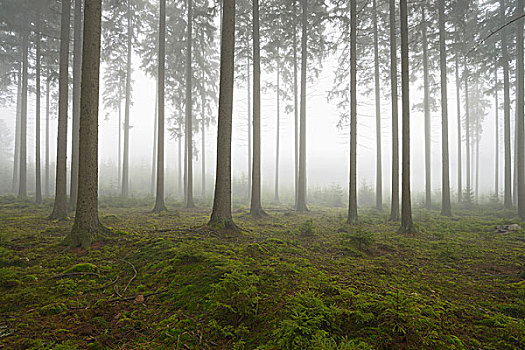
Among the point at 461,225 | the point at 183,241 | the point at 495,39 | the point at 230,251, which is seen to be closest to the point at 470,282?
the point at 230,251

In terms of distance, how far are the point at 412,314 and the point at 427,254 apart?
435 cm

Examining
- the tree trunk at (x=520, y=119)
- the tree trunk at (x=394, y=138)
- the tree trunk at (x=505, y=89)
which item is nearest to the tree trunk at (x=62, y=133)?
the tree trunk at (x=394, y=138)

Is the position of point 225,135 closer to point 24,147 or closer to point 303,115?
point 303,115

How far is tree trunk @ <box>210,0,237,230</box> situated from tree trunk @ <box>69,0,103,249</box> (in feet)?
10.3

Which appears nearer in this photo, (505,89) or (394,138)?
(394,138)

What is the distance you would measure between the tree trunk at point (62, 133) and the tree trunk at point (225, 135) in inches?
244

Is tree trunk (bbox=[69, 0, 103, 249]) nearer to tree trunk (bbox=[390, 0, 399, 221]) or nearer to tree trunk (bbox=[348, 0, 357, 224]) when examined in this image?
tree trunk (bbox=[348, 0, 357, 224])

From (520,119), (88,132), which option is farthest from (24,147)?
(520,119)

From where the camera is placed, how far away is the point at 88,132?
618 cm

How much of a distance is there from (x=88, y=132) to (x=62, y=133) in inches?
197

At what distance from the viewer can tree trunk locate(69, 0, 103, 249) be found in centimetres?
613

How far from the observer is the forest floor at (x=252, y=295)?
282cm

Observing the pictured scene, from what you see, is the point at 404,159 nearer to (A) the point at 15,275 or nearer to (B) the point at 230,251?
(B) the point at 230,251

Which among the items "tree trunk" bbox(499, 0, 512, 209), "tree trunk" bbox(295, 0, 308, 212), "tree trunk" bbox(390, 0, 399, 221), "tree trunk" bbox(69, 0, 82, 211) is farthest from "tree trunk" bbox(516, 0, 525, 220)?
"tree trunk" bbox(69, 0, 82, 211)
